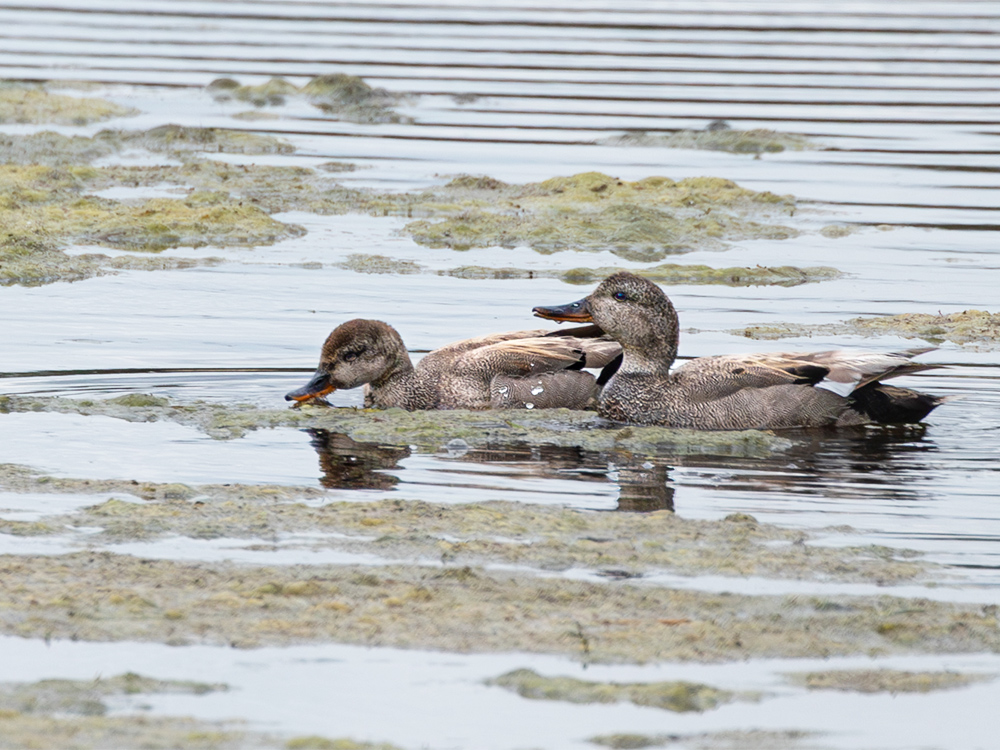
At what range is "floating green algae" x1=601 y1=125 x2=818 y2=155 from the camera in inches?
805

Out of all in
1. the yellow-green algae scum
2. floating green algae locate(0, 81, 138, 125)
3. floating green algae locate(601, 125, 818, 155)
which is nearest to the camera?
the yellow-green algae scum

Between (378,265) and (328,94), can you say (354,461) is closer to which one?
(378,265)

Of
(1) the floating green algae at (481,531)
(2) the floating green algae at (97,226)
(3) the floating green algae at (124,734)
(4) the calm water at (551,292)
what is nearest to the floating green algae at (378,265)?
(4) the calm water at (551,292)

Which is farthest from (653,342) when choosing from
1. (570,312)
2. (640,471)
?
(640,471)

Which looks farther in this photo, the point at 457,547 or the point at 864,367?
the point at 864,367

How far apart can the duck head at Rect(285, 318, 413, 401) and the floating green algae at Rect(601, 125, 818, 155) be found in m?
11.0

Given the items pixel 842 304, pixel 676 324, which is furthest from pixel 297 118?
pixel 676 324

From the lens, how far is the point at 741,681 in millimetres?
5195

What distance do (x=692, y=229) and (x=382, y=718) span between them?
10.9 meters

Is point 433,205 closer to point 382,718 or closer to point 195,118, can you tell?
point 195,118

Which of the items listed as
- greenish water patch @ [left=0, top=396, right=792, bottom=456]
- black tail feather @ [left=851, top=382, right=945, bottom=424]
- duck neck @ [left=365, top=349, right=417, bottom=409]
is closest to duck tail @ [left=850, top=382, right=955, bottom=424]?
black tail feather @ [left=851, top=382, right=945, bottom=424]

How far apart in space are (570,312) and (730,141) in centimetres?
1113

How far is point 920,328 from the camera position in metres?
11.6

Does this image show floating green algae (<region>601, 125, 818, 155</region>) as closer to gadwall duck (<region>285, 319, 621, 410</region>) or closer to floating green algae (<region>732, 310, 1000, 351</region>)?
floating green algae (<region>732, 310, 1000, 351</region>)
